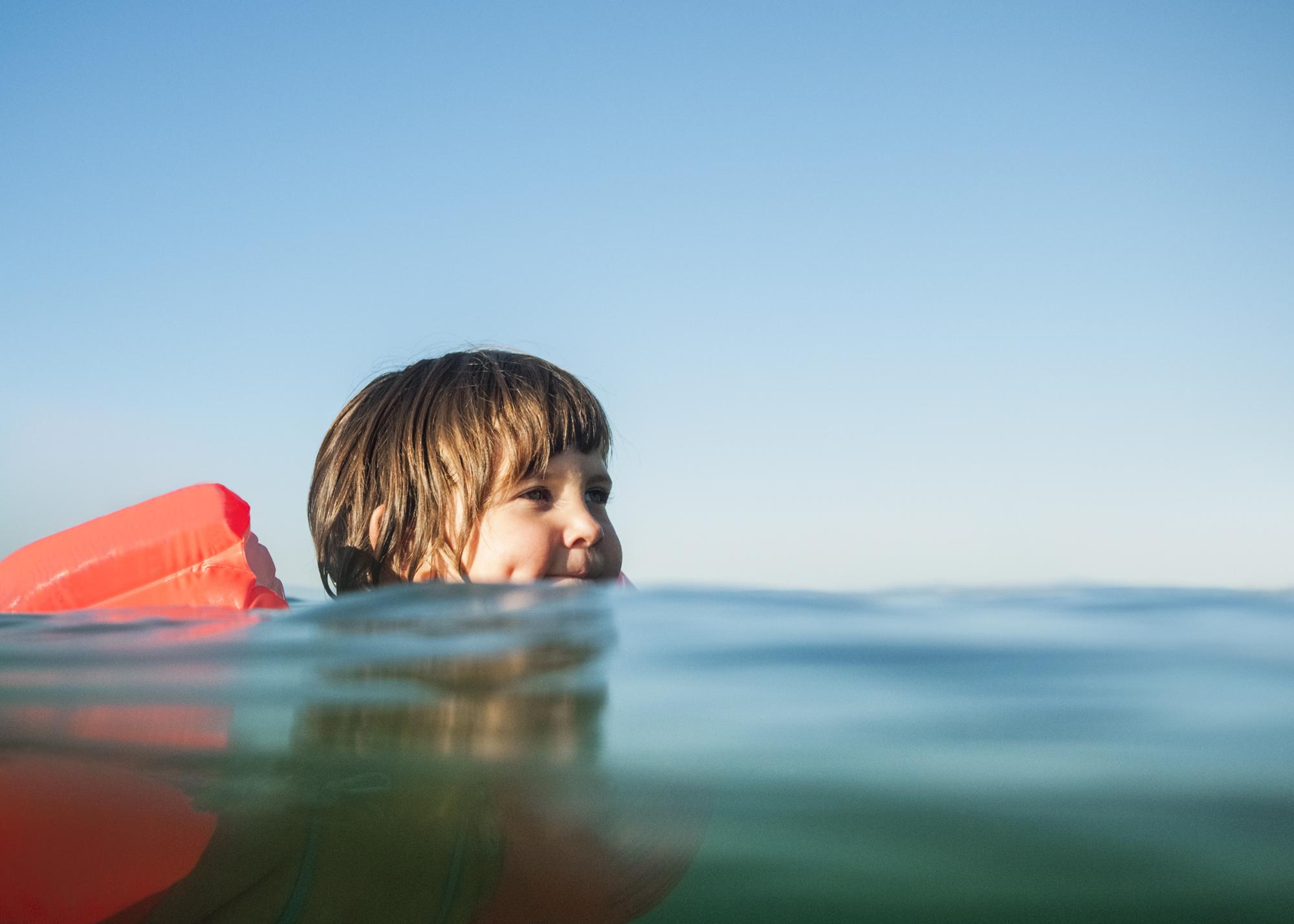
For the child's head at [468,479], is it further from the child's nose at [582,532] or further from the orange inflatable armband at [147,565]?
the orange inflatable armband at [147,565]

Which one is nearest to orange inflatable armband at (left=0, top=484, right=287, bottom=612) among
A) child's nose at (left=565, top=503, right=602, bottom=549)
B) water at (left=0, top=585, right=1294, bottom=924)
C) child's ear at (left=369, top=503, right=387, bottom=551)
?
child's ear at (left=369, top=503, right=387, bottom=551)

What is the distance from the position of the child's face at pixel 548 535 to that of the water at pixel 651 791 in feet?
4.21

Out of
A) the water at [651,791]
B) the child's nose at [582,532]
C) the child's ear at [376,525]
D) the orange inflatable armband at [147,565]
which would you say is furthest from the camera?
the child's ear at [376,525]

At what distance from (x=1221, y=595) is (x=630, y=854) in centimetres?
227

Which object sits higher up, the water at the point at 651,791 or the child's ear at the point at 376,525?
the child's ear at the point at 376,525

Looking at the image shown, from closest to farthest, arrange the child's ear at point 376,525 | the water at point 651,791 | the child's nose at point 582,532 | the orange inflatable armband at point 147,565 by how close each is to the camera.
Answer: the water at point 651,791, the orange inflatable armband at point 147,565, the child's nose at point 582,532, the child's ear at point 376,525

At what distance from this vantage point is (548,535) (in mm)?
3930

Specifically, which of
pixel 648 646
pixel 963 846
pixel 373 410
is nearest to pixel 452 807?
pixel 648 646

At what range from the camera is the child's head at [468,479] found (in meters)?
3.95

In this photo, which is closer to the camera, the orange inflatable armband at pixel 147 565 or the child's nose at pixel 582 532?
the orange inflatable armband at pixel 147 565

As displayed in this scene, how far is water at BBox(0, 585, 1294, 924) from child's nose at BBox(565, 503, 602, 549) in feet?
4.20

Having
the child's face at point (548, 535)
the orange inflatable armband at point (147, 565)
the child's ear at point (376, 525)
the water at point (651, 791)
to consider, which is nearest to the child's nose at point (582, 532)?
the child's face at point (548, 535)

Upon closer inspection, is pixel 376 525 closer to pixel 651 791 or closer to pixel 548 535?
pixel 548 535

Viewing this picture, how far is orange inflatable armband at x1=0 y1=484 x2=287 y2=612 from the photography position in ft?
12.1
